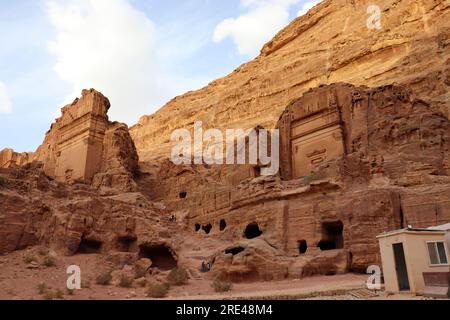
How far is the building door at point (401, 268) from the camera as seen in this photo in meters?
12.8

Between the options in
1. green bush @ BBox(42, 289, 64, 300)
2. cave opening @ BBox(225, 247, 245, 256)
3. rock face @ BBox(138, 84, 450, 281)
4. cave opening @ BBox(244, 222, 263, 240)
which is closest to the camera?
green bush @ BBox(42, 289, 64, 300)

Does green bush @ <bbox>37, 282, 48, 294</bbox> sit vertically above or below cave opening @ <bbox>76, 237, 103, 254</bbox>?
below

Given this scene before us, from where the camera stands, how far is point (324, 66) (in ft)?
176

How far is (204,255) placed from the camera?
2280 centimetres

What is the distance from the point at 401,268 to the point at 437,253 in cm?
110

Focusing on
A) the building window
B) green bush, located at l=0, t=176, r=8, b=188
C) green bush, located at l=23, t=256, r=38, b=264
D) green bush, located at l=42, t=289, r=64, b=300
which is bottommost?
green bush, located at l=42, t=289, r=64, b=300

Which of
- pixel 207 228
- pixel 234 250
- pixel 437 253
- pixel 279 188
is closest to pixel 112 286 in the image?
pixel 234 250

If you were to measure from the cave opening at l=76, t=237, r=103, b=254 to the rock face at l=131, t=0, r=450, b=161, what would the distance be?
2275 centimetres

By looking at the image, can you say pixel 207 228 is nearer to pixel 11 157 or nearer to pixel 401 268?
pixel 401 268

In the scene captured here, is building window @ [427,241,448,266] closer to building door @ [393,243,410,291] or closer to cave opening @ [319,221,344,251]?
building door @ [393,243,410,291]

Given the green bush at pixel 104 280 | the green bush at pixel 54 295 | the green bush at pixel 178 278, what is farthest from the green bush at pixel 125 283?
the green bush at pixel 54 295

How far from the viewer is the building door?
12.8 meters

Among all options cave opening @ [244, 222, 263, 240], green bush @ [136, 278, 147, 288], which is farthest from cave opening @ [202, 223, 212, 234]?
green bush @ [136, 278, 147, 288]

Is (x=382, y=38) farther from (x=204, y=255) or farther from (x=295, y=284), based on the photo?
(x=295, y=284)
